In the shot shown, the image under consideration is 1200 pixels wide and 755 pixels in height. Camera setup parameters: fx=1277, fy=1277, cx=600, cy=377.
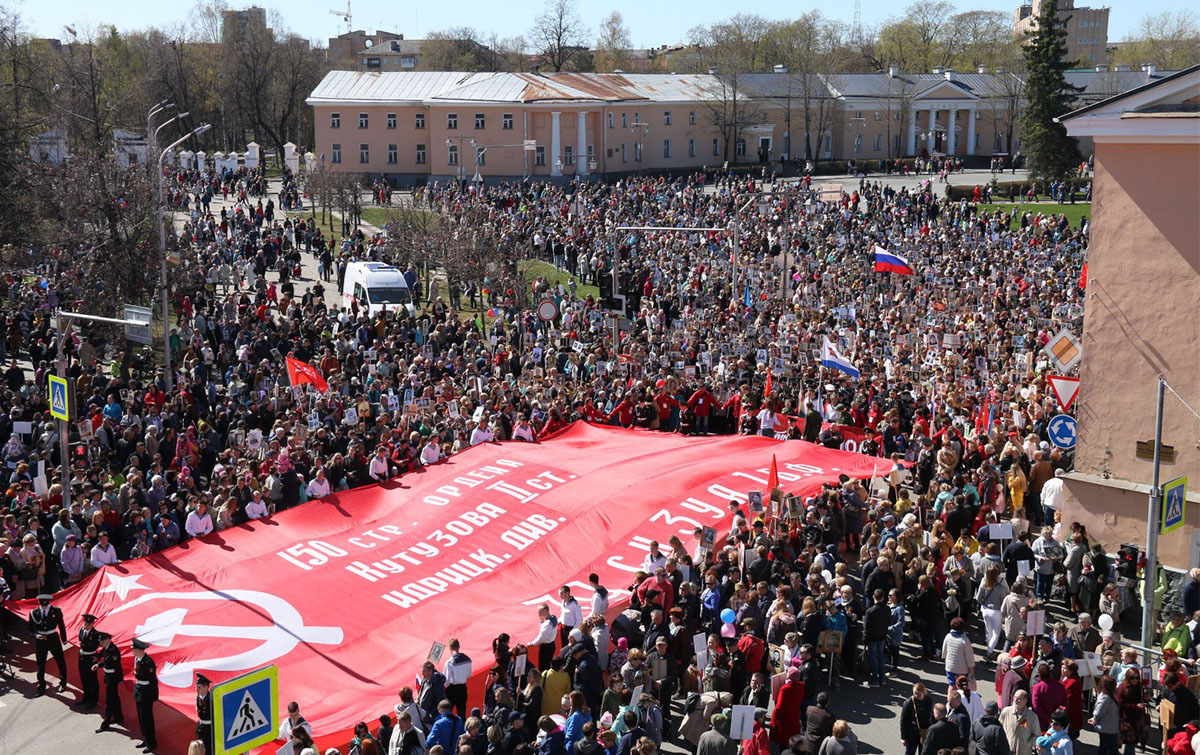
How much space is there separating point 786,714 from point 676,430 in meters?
12.0

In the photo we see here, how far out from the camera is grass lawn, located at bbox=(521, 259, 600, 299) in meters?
47.3

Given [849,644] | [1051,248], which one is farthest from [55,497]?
[1051,248]

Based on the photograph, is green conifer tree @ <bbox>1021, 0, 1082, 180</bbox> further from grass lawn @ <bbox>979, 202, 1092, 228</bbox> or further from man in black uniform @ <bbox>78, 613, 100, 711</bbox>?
man in black uniform @ <bbox>78, 613, 100, 711</bbox>

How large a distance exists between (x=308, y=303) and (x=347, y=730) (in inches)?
918

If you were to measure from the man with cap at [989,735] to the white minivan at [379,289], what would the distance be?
28.1 metres

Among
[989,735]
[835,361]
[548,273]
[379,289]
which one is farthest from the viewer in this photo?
[548,273]

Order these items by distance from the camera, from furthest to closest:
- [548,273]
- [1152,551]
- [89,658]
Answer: [548,273] → [1152,551] → [89,658]

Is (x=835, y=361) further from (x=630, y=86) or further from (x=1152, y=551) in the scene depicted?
(x=630, y=86)

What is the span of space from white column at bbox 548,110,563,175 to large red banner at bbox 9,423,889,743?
59225 millimetres

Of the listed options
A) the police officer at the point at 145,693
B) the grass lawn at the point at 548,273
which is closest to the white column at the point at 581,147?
the grass lawn at the point at 548,273

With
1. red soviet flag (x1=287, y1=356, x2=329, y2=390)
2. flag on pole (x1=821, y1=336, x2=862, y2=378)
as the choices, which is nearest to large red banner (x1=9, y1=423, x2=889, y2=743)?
flag on pole (x1=821, y1=336, x2=862, y2=378)

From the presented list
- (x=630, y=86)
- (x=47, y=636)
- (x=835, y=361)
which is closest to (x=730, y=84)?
(x=630, y=86)

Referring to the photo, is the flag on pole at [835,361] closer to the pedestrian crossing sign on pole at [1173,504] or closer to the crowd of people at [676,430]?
the crowd of people at [676,430]

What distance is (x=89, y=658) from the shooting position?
15070 mm
